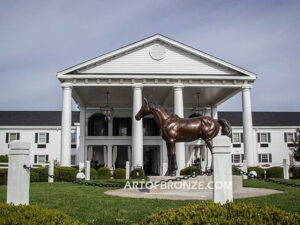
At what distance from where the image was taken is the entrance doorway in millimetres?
37969

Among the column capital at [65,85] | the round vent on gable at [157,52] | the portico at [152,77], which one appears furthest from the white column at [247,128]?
the column capital at [65,85]

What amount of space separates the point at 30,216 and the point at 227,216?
290 cm

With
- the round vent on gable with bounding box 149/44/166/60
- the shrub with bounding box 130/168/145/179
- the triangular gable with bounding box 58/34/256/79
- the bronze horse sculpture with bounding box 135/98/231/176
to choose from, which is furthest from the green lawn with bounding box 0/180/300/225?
the round vent on gable with bounding box 149/44/166/60

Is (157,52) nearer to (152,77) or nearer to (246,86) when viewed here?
(152,77)

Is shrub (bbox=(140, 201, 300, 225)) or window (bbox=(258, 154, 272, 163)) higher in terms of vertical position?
shrub (bbox=(140, 201, 300, 225))

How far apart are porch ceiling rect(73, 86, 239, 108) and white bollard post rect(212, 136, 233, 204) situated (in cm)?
2271

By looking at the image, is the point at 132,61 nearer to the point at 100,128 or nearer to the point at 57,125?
the point at 100,128

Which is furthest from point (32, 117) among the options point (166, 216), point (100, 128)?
point (166, 216)

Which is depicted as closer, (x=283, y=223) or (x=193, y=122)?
(x=283, y=223)

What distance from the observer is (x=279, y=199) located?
10289 millimetres

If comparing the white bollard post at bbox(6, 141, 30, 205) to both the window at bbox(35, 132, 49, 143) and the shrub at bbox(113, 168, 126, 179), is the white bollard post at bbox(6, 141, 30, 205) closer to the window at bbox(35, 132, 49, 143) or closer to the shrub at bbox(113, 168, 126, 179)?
the shrub at bbox(113, 168, 126, 179)

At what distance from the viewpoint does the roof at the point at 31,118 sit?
45.2 metres

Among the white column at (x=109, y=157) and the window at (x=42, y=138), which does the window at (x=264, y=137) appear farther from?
the window at (x=42, y=138)

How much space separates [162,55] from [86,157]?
1359cm
